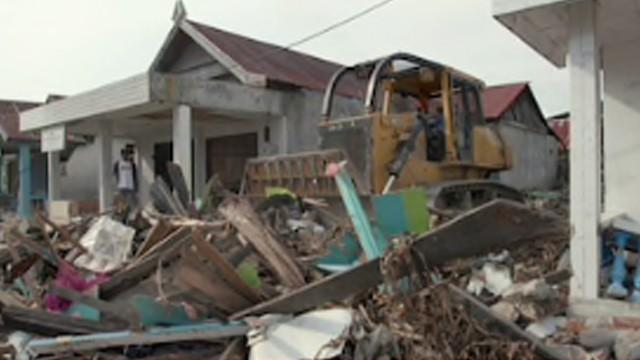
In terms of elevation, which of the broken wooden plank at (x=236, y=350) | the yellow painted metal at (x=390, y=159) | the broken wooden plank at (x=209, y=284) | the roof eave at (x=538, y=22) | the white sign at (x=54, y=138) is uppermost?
the roof eave at (x=538, y=22)

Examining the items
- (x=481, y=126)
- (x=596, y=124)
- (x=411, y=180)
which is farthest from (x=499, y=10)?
(x=481, y=126)

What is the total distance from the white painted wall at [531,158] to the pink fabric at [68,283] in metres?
18.2

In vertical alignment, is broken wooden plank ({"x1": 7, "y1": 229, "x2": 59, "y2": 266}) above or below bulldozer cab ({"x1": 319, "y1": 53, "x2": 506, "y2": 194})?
below

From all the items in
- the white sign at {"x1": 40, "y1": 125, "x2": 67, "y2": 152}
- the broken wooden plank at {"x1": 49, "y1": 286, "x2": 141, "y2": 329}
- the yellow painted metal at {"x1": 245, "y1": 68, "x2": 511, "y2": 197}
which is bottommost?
the broken wooden plank at {"x1": 49, "y1": 286, "x2": 141, "y2": 329}

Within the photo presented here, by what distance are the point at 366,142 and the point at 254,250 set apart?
11.8ft

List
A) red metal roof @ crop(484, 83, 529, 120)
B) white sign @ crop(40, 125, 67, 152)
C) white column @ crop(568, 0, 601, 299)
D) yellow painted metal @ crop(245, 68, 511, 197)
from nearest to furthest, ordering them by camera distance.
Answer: white column @ crop(568, 0, 601, 299), yellow painted metal @ crop(245, 68, 511, 197), white sign @ crop(40, 125, 67, 152), red metal roof @ crop(484, 83, 529, 120)

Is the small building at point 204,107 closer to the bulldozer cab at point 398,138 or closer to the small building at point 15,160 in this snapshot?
the bulldozer cab at point 398,138

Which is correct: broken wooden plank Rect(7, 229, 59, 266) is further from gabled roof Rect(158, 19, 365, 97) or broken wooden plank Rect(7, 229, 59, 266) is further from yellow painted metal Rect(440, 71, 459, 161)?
gabled roof Rect(158, 19, 365, 97)

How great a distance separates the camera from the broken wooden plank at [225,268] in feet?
13.6

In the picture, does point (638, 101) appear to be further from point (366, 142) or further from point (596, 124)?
point (366, 142)

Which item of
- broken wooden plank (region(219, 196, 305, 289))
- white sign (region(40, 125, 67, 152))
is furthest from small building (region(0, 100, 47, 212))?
broken wooden plank (region(219, 196, 305, 289))

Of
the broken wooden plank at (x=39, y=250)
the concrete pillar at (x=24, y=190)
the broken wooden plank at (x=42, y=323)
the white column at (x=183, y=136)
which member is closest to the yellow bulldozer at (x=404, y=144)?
the white column at (x=183, y=136)

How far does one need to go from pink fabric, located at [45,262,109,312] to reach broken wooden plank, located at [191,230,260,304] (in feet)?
4.04

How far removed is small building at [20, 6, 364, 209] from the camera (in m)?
11.2
